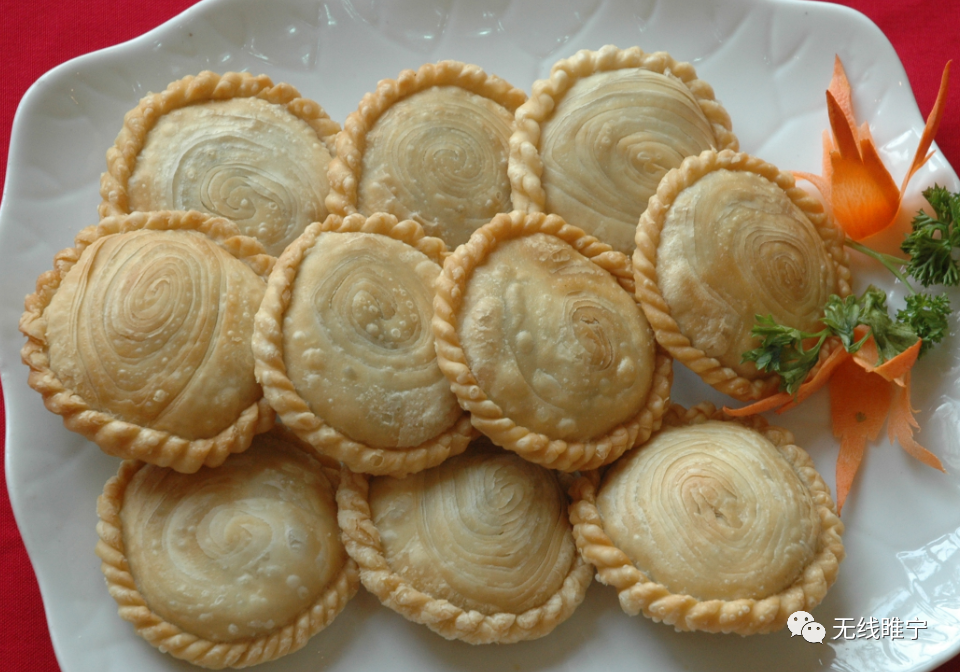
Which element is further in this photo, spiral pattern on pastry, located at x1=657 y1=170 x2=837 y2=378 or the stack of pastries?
Result: spiral pattern on pastry, located at x1=657 y1=170 x2=837 y2=378

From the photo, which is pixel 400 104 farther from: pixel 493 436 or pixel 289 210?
pixel 493 436

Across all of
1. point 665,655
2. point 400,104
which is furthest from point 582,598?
point 400,104

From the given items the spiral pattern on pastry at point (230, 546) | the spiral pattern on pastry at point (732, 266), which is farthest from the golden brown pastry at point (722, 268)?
the spiral pattern on pastry at point (230, 546)

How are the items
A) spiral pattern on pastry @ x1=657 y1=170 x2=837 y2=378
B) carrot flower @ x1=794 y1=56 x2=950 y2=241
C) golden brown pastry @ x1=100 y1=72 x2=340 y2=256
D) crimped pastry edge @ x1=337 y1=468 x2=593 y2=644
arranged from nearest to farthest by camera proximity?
crimped pastry edge @ x1=337 y1=468 x2=593 y2=644 → spiral pattern on pastry @ x1=657 y1=170 x2=837 y2=378 → golden brown pastry @ x1=100 y1=72 x2=340 y2=256 → carrot flower @ x1=794 y1=56 x2=950 y2=241

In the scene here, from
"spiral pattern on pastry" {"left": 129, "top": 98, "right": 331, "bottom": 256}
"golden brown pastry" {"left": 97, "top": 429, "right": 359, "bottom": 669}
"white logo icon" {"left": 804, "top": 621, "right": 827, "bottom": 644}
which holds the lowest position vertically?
"white logo icon" {"left": 804, "top": 621, "right": 827, "bottom": 644}

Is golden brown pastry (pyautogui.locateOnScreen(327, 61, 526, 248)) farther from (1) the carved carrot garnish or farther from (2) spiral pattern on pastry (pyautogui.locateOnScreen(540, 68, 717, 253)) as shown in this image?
(1) the carved carrot garnish

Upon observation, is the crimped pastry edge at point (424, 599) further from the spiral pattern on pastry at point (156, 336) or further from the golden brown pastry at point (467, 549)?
the spiral pattern on pastry at point (156, 336)

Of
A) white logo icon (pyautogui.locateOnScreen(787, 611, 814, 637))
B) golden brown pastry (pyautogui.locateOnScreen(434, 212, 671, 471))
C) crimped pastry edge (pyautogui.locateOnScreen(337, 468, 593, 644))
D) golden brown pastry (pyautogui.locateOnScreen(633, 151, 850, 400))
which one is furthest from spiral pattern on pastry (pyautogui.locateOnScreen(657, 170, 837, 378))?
crimped pastry edge (pyautogui.locateOnScreen(337, 468, 593, 644))

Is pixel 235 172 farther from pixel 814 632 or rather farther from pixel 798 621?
pixel 814 632
